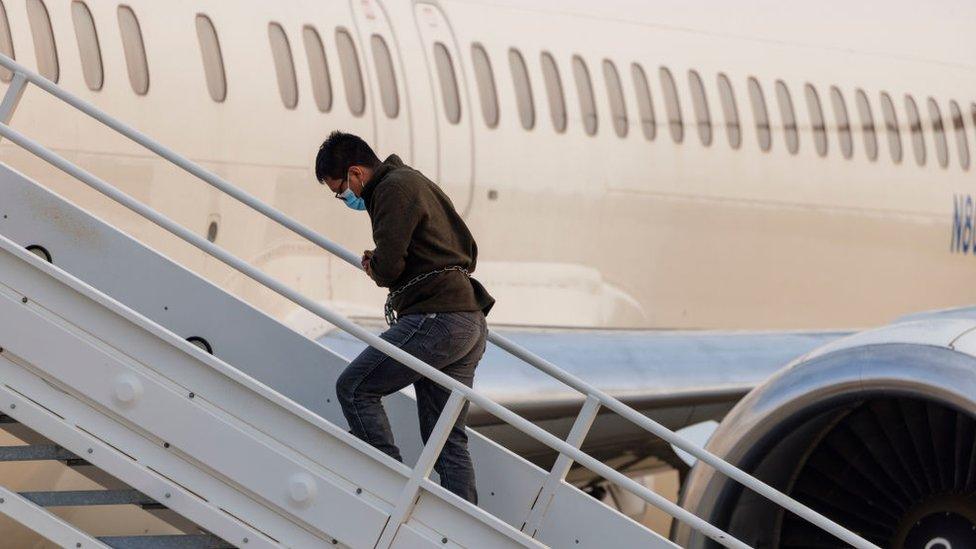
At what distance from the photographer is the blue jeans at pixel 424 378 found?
5156mm

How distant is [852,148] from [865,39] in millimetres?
722

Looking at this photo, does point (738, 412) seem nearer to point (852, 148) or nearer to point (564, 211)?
point (564, 211)

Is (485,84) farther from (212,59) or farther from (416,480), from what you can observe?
(416,480)

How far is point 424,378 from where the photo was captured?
5.38 meters

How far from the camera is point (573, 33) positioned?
9898 millimetres

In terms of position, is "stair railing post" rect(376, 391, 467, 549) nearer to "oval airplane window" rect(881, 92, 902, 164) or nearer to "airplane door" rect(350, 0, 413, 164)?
"airplane door" rect(350, 0, 413, 164)

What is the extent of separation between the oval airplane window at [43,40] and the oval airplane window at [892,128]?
5918mm

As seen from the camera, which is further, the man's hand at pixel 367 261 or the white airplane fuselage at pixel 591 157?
the white airplane fuselage at pixel 591 157

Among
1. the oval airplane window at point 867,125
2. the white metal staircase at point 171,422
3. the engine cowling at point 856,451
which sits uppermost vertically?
the oval airplane window at point 867,125

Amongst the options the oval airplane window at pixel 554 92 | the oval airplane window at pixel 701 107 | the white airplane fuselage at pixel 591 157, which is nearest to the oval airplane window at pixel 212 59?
the white airplane fuselage at pixel 591 157

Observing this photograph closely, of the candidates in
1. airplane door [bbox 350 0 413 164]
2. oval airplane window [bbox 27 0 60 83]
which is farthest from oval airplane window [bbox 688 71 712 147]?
oval airplane window [bbox 27 0 60 83]

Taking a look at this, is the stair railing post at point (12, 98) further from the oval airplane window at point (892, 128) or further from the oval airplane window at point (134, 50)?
the oval airplane window at point (892, 128)

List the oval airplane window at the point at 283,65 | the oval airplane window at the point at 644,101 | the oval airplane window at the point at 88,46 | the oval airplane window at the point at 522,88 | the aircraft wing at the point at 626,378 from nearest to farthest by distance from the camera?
the oval airplane window at the point at 88,46, the aircraft wing at the point at 626,378, the oval airplane window at the point at 283,65, the oval airplane window at the point at 522,88, the oval airplane window at the point at 644,101

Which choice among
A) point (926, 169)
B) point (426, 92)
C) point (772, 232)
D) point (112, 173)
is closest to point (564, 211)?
point (426, 92)
